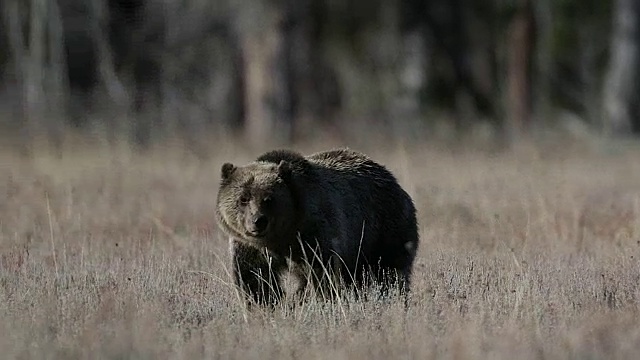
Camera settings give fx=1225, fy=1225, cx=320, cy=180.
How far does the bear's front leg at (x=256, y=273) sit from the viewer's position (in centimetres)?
787

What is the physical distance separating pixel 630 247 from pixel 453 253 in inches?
61.8

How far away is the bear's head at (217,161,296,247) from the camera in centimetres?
756

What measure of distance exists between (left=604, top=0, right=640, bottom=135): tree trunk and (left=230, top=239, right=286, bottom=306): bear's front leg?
22097 millimetres

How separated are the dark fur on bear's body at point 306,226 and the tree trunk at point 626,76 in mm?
21328

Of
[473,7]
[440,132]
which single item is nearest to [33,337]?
[440,132]

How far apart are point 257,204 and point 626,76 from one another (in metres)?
23.9

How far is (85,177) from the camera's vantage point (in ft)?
53.9

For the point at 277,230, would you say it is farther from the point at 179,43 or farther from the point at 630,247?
the point at 179,43

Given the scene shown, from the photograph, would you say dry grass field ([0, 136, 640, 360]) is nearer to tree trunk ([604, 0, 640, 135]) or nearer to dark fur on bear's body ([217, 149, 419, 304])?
dark fur on bear's body ([217, 149, 419, 304])

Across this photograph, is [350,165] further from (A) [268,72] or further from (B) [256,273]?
(A) [268,72]

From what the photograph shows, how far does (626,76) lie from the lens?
1180 inches

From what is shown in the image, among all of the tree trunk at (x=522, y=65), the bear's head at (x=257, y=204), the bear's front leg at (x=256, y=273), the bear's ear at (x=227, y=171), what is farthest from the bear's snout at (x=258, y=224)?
the tree trunk at (x=522, y=65)

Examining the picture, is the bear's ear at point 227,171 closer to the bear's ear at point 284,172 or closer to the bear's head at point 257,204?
the bear's head at point 257,204

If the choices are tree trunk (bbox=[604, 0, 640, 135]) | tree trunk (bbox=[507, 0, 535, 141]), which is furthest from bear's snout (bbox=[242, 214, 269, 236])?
tree trunk (bbox=[604, 0, 640, 135])
